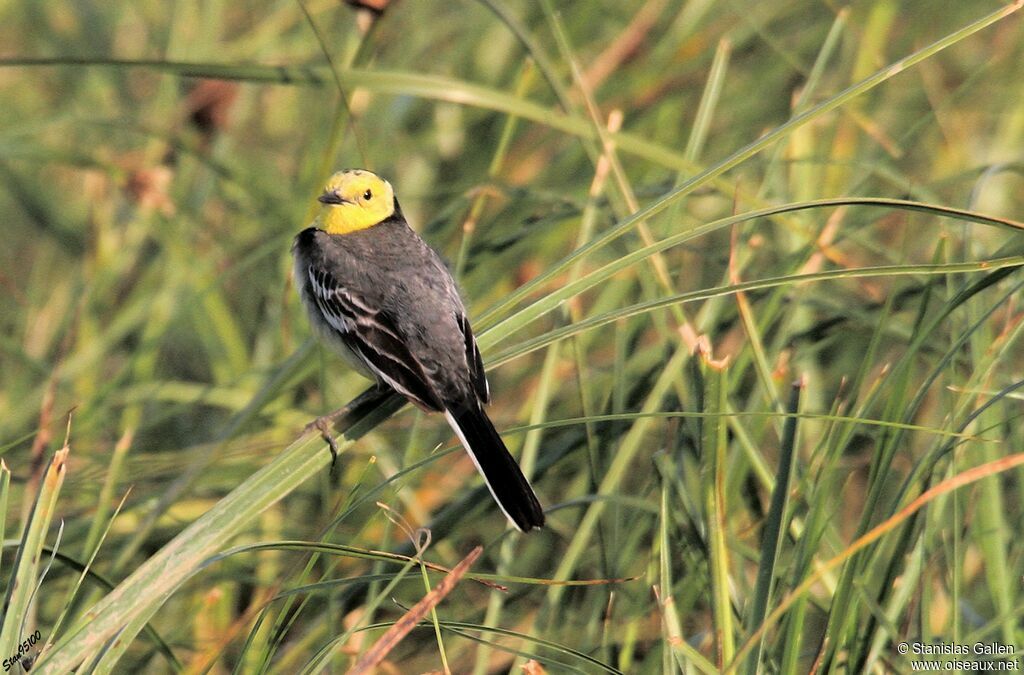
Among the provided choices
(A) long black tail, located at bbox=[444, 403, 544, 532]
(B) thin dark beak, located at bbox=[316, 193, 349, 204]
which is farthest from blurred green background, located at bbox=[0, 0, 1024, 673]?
(A) long black tail, located at bbox=[444, 403, 544, 532]

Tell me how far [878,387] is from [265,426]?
2674 millimetres

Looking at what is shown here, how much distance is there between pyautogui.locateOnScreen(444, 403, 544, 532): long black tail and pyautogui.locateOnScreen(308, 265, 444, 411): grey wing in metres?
0.25

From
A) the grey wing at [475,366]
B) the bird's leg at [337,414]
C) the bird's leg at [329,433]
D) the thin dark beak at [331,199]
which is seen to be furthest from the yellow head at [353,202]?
the bird's leg at [329,433]

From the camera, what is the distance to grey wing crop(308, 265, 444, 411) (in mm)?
3633

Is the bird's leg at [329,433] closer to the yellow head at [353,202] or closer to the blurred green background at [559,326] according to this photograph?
the blurred green background at [559,326]

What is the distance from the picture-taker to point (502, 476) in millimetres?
3145

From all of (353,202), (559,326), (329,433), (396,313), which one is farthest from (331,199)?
(329,433)

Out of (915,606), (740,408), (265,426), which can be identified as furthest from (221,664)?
(915,606)

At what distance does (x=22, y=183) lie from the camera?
6344 millimetres

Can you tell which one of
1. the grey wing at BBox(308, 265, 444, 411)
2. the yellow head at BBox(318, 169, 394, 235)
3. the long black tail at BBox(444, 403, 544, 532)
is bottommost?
the long black tail at BBox(444, 403, 544, 532)

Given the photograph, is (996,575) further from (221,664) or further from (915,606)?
(221,664)

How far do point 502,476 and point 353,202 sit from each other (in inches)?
67.6

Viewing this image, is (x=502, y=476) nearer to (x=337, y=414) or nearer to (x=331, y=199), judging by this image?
(x=337, y=414)

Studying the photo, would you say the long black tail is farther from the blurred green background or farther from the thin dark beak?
the thin dark beak
